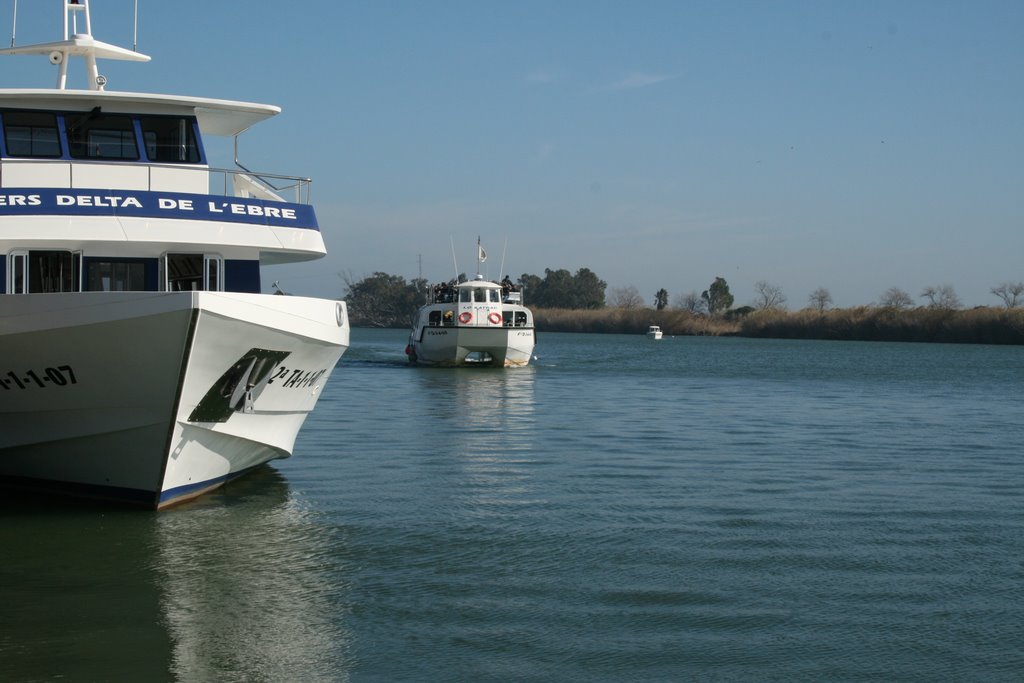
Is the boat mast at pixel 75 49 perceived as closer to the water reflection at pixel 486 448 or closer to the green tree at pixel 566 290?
the water reflection at pixel 486 448

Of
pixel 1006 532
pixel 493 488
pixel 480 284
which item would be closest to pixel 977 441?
pixel 1006 532

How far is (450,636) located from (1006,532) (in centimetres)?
671

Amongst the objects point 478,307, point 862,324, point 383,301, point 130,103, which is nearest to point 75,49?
point 130,103

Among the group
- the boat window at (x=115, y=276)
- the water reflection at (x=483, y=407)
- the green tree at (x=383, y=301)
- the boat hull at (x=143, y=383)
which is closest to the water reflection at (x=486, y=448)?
the water reflection at (x=483, y=407)

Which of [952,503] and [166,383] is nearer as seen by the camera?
[166,383]

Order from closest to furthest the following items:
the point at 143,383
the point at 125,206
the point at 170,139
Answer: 1. the point at 143,383
2. the point at 125,206
3. the point at 170,139

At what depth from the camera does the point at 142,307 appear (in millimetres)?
10078

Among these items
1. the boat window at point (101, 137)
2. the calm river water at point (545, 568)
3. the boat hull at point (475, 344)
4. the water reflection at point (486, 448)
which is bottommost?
the calm river water at point (545, 568)

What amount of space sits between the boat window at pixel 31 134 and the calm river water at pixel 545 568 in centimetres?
404

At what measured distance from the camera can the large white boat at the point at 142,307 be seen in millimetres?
10383

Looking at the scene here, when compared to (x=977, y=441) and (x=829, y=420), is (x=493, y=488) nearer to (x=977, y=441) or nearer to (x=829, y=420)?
(x=977, y=441)

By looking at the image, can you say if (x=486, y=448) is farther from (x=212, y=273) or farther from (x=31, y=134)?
(x=31, y=134)

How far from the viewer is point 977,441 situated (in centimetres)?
1995

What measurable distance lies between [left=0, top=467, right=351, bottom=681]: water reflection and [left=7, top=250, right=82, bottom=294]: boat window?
2.42 meters
